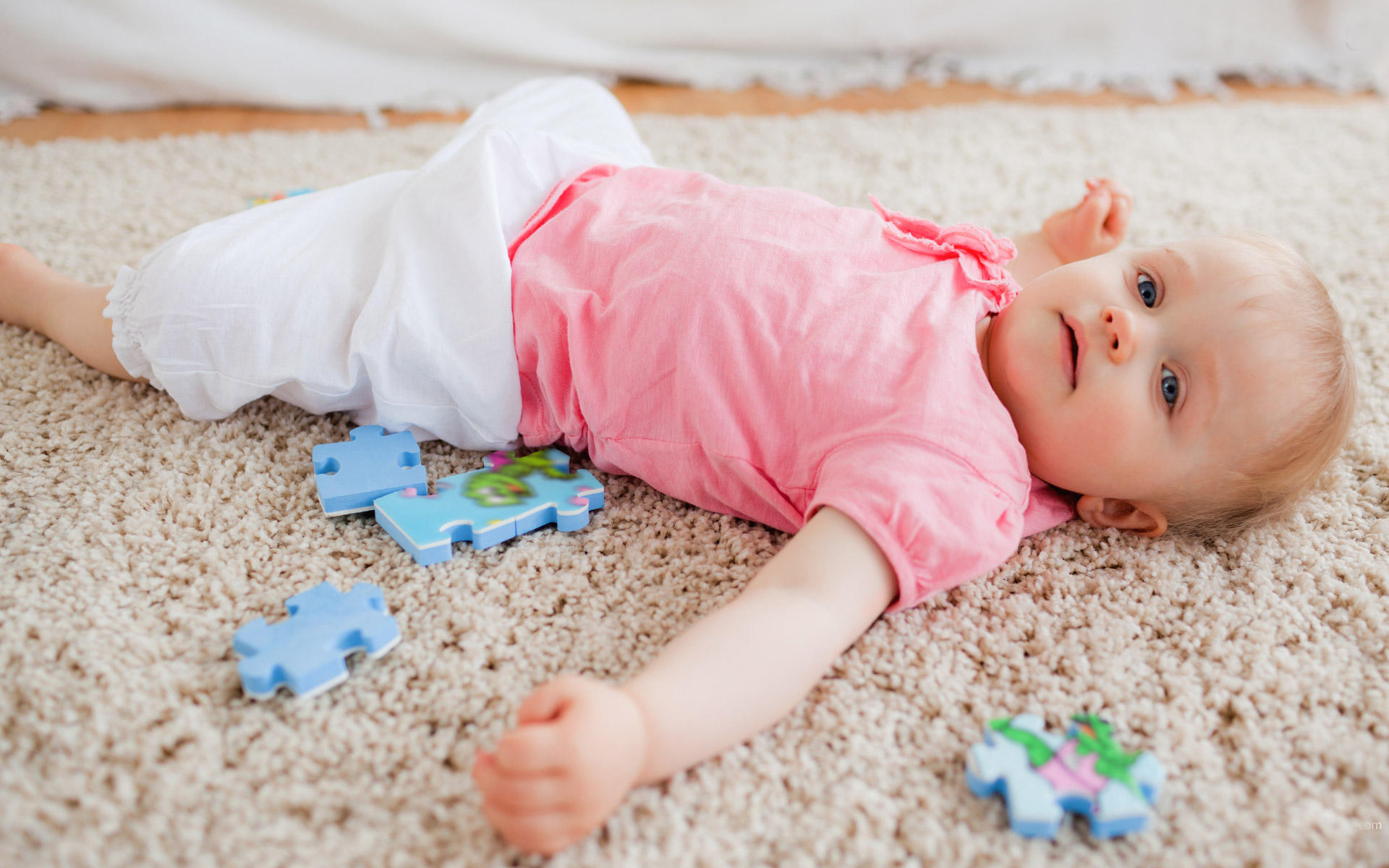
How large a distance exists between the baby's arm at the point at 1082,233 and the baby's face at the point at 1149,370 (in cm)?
32

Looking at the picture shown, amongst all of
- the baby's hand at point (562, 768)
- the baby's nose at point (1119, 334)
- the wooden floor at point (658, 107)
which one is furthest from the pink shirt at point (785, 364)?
the wooden floor at point (658, 107)

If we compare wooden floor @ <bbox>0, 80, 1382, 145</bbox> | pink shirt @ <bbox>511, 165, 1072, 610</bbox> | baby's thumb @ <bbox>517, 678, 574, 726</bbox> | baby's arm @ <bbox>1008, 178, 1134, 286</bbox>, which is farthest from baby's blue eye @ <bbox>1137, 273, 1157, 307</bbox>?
wooden floor @ <bbox>0, 80, 1382, 145</bbox>

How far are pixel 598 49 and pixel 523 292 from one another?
1278 mm

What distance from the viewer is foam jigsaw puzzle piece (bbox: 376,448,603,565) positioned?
95 centimetres

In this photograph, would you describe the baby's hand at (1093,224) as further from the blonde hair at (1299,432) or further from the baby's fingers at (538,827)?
the baby's fingers at (538,827)

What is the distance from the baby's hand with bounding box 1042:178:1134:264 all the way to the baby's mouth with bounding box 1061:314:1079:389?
0.39 meters

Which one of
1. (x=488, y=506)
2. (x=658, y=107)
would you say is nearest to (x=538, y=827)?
(x=488, y=506)

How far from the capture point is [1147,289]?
3.27 feet

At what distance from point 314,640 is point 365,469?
0.24 metres

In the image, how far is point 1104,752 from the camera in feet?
2.53

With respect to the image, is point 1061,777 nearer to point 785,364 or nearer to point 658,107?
point 785,364

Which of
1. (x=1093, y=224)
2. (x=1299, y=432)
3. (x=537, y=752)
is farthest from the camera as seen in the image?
(x=1093, y=224)

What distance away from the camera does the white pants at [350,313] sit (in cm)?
103

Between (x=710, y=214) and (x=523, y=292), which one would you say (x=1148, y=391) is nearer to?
(x=710, y=214)
